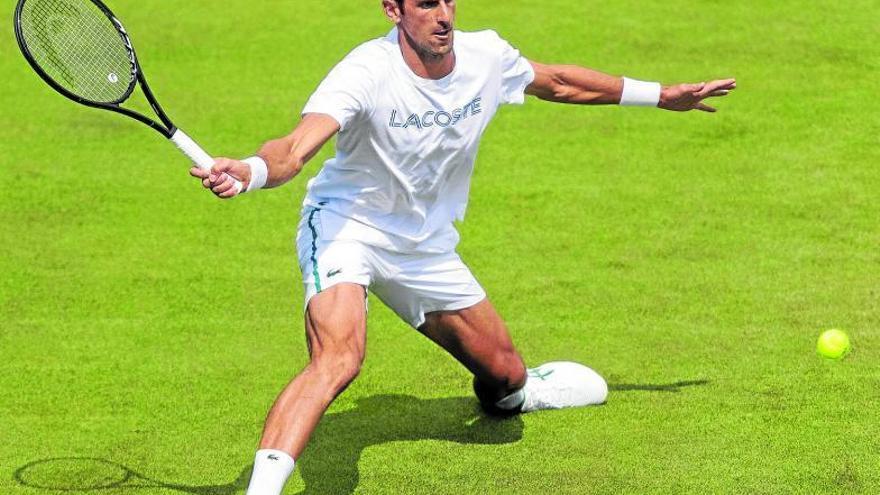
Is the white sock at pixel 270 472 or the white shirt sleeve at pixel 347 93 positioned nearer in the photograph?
the white sock at pixel 270 472

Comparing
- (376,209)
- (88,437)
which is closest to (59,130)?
(88,437)

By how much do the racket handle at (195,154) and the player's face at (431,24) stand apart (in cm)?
144

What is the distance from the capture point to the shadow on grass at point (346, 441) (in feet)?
26.0

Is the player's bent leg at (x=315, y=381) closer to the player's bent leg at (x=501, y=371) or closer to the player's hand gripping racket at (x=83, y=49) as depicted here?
the player's bent leg at (x=501, y=371)

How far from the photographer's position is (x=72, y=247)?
11391mm

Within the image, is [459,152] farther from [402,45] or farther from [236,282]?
[236,282]

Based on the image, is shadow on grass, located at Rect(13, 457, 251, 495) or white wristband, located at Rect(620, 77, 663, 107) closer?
shadow on grass, located at Rect(13, 457, 251, 495)

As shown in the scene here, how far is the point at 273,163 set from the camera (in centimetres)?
676

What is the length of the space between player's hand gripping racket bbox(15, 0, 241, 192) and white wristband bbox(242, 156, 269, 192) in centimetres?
71

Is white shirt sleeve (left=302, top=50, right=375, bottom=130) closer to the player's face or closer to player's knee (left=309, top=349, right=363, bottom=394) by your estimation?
the player's face

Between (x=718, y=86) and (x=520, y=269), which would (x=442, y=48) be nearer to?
(x=718, y=86)

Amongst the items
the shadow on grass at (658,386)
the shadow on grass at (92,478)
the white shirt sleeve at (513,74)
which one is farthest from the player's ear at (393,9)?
the shadow on grass at (658,386)

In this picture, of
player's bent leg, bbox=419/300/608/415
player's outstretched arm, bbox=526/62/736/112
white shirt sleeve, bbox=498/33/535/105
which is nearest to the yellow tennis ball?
player's bent leg, bbox=419/300/608/415

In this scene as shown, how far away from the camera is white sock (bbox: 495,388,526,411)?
28.6 ft
